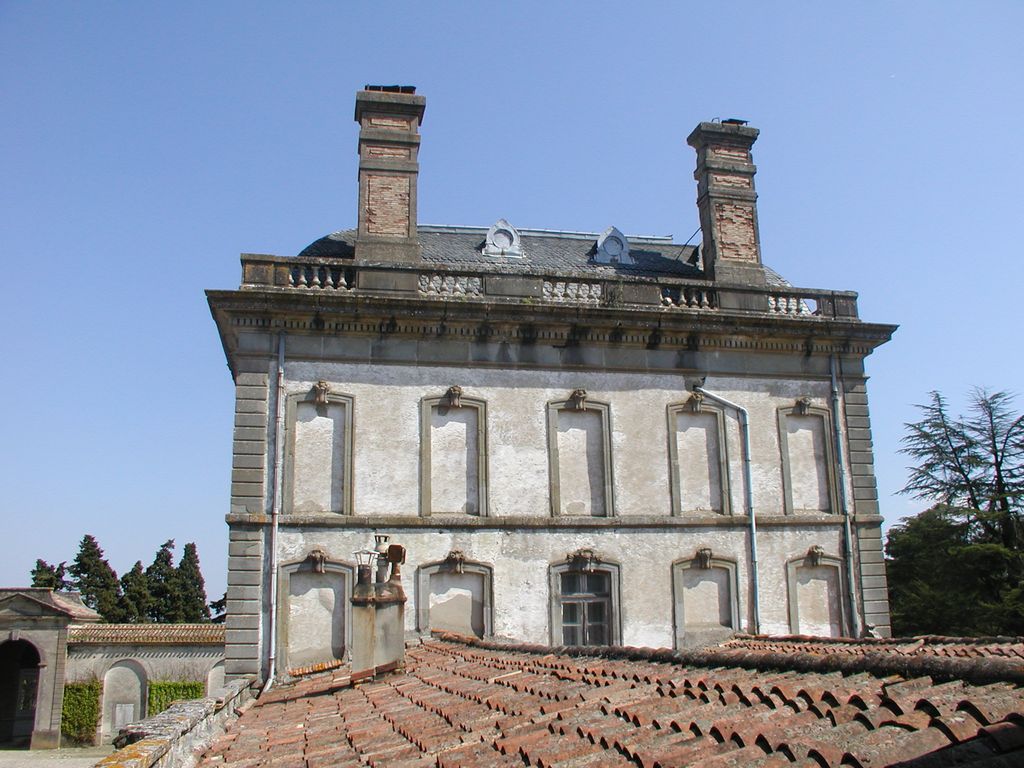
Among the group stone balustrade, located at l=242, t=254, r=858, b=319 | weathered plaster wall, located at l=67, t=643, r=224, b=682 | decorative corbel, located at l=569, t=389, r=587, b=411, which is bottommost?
weathered plaster wall, located at l=67, t=643, r=224, b=682

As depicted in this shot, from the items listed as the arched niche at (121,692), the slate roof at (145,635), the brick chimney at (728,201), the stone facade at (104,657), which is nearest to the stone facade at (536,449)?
the brick chimney at (728,201)

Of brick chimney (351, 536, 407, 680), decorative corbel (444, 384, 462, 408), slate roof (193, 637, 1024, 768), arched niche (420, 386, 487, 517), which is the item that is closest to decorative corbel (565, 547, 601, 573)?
arched niche (420, 386, 487, 517)

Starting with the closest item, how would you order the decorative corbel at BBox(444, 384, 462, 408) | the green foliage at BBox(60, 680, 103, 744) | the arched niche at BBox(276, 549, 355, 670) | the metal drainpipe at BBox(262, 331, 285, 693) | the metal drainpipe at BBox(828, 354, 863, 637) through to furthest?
the metal drainpipe at BBox(262, 331, 285, 693), the arched niche at BBox(276, 549, 355, 670), the decorative corbel at BBox(444, 384, 462, 408), the metal drainpipe at BBox(828, 354, 863, 637), the green foliage at BBox(60, 680, 103, 744)

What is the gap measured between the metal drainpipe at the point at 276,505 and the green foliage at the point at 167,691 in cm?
2266

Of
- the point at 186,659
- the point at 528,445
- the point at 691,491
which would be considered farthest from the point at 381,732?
the point at 186,659

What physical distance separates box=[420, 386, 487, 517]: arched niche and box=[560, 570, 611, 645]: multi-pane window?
2070mm

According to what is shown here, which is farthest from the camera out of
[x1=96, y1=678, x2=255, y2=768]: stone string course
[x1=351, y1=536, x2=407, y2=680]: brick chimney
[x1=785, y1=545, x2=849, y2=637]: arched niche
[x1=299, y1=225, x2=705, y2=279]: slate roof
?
[x1=299, y1=225, x2=705, y2=279]: slate roof

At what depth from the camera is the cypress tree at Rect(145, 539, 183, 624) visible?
51250 millimetres

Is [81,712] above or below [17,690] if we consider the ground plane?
below

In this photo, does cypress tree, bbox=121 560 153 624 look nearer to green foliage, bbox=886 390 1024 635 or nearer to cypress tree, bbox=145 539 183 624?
cypress tree, bbox=145 539 183 624

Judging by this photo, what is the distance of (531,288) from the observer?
680 inches

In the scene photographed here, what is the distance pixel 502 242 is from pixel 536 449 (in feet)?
17.8

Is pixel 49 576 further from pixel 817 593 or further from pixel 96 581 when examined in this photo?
pixel 817 593

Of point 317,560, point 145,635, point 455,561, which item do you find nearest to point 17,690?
point 145,635
